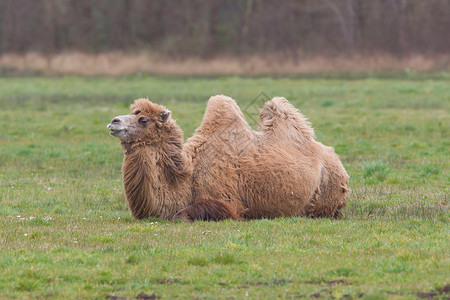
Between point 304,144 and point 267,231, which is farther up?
point 304,144

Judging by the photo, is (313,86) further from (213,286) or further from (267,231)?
(213,286)

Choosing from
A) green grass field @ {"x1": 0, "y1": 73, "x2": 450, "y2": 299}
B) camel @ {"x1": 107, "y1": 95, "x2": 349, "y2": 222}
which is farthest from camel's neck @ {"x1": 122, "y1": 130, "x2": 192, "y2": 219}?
green grass field @ {"x1": 0, "y1": 73, "x2": 450, "y2": 299}

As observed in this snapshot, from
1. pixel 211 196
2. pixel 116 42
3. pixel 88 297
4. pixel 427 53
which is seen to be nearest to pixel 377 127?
pixel 211 196

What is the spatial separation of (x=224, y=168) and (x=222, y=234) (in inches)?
58.5

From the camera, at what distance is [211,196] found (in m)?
9.95

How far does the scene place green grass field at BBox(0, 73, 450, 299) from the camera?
6.74 meters

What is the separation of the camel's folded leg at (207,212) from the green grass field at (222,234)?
0.25 metres

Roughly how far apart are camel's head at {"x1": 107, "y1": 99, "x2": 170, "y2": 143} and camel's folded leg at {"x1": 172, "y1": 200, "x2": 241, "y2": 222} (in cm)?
102

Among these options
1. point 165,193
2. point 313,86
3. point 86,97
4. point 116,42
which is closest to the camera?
point 165,193

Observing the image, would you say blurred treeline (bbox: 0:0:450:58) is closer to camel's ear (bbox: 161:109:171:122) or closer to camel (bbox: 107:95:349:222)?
camel (bbox: 107:95:349:222)

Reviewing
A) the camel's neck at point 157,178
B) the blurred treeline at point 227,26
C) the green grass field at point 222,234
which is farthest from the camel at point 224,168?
the blurred treeline at point 227,26

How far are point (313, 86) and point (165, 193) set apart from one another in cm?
2530

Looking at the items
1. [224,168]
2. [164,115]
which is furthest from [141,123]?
[224,168]

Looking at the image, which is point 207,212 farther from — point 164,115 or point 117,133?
point 117,133
